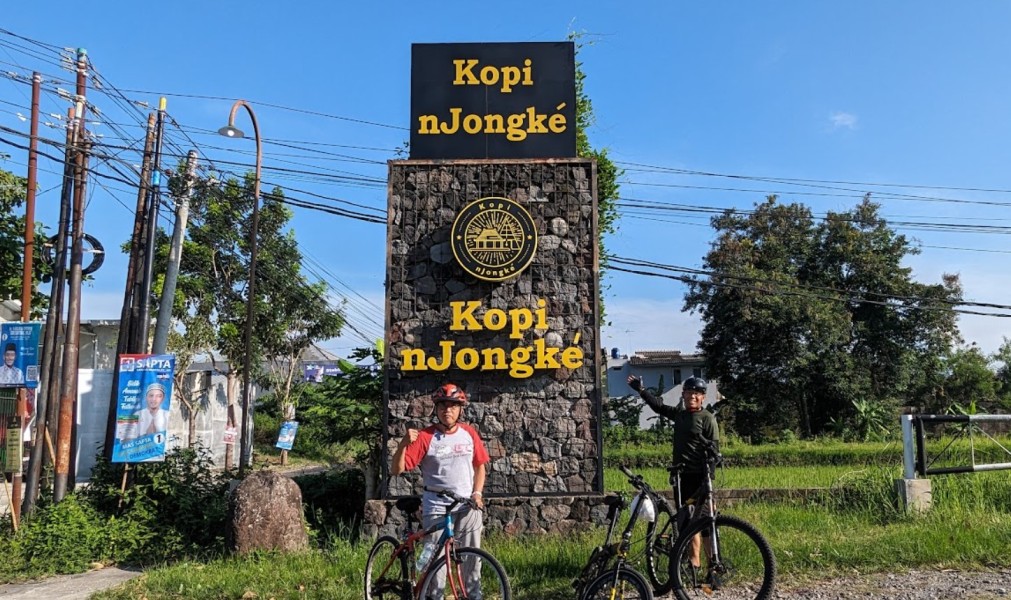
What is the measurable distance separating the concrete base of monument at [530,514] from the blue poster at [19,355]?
5.01 metres

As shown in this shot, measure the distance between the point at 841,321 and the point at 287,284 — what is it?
24.1 meters

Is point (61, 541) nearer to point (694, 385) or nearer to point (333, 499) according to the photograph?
point (333, 499)

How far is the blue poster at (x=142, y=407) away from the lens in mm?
10259

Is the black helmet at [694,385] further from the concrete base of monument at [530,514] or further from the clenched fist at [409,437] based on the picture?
the concrete base of monument at [530,514]

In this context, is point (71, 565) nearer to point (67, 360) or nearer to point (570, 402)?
point (67, 360)

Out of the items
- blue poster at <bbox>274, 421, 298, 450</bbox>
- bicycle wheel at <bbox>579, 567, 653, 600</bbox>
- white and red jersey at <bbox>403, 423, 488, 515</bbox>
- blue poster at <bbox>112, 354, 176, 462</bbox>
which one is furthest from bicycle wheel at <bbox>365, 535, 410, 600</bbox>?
blue poster at <bbox>274, 421, 298, 450</bbox>

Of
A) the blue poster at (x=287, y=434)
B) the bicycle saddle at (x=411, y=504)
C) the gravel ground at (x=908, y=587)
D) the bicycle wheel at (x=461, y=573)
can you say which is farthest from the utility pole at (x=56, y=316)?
the blue poster at (x=287, y=434)

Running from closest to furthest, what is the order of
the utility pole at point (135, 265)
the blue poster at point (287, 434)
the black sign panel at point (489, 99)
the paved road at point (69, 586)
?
the paved road at point (69, 586) → the black sign panel at point (489, 99) → the utility pole at point (135, 265) → the blue poster at point (287, 434)

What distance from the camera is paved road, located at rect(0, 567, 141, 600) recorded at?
25.9 feet

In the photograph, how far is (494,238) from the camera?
9.71m

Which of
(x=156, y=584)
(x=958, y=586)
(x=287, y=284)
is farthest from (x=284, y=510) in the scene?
(x=287, y=284)

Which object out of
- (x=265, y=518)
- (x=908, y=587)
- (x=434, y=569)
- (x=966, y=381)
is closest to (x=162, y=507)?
(x=265, y=518)

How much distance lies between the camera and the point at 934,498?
9.48 meters

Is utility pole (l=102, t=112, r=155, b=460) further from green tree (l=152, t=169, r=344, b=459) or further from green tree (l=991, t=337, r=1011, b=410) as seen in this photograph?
green tree (l=991, t=337, r=1011, b=410)
